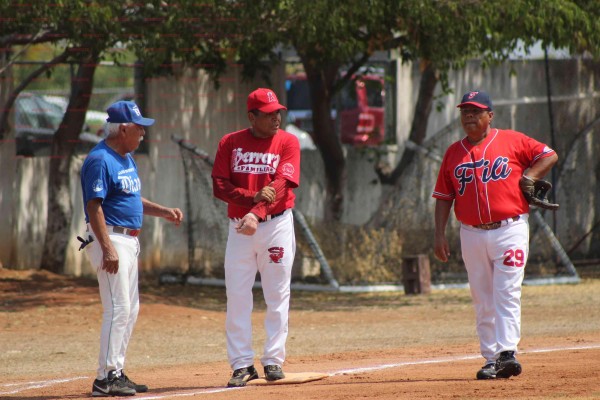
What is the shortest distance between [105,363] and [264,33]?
764cm

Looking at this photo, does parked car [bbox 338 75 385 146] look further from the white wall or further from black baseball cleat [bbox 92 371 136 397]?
black baseball cleat [bbox 92 371 136 397]

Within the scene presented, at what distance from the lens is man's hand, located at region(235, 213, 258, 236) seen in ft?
25.6

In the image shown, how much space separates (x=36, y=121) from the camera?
1725cm

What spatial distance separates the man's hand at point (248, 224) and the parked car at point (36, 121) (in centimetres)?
978

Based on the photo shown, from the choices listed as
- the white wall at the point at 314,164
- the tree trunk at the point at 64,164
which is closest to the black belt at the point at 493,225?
the white wall at the point at 314,164

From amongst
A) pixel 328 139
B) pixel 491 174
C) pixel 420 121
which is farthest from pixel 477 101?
pixel 420 121

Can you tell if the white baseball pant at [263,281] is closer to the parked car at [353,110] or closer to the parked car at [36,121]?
the parked car at [36,121]

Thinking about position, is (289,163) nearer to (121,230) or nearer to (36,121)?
(121,230)

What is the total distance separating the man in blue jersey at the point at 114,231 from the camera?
7.58 meters

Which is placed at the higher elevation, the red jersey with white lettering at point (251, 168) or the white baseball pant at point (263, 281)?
the red jersey with white lettering at point (251, 168)

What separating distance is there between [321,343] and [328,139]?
6980mm

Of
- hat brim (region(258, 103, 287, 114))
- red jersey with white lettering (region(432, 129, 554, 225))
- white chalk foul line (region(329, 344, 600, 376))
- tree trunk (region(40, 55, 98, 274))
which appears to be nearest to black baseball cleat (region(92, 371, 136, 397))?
white chalk foul line (region(329, 344, 600, 376))

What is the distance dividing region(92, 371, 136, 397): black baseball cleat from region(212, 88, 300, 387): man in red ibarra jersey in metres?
0.77

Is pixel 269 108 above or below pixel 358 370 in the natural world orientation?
above
